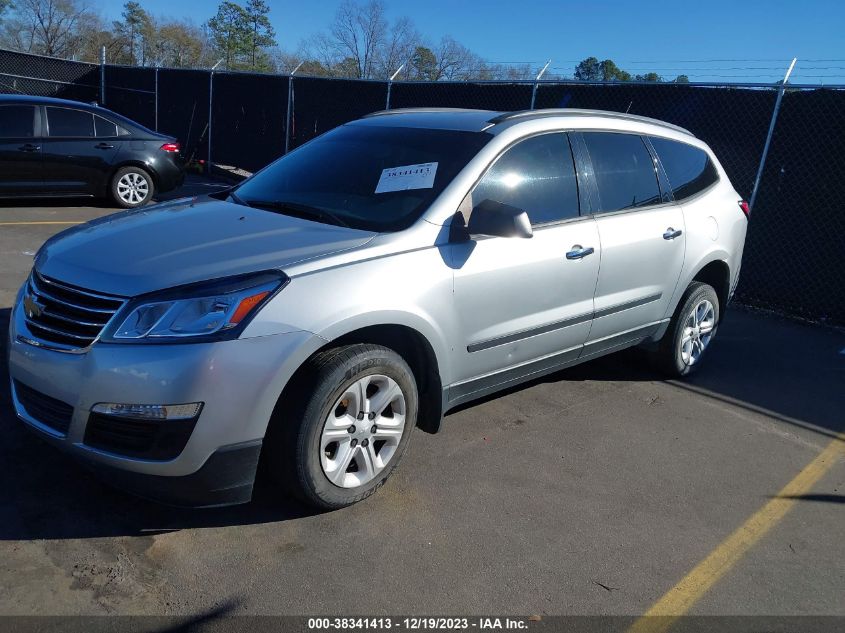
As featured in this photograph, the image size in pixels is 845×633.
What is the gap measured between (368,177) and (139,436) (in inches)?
74.8

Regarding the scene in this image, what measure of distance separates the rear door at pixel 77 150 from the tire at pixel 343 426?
8501 millimetres

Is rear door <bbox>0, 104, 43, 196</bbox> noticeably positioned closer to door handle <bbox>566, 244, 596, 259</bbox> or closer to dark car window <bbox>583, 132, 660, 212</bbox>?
dark car window <bbox>583, 132, 660, 212</bbox>

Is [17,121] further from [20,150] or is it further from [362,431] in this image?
[362,431]

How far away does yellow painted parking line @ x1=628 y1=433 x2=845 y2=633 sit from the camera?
2.98 metres

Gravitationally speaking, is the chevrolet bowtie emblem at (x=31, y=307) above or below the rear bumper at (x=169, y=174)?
above

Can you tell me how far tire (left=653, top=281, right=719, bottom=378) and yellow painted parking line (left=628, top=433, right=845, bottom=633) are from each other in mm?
1235

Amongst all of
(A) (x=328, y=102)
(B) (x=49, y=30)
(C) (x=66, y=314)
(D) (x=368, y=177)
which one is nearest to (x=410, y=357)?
(D) (x=368, y=177)

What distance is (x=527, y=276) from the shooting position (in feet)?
13.3

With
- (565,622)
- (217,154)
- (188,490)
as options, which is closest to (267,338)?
(188,490)

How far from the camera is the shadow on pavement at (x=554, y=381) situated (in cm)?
330

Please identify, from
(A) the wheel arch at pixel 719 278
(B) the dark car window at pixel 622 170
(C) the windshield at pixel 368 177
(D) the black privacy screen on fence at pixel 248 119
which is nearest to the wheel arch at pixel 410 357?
(C) the windshield at pixel 368 177

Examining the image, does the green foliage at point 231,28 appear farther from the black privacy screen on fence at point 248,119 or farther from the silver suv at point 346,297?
the silver suv at point 346,297

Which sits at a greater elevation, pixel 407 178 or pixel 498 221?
pixel 407 178

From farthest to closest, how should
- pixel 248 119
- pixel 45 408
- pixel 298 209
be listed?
1. pixel 248 119
2. pixel 298 209
3. pixel 45 408
